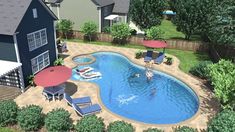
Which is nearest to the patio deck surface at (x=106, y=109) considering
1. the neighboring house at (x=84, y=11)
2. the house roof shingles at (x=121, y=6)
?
the neighboring house at (x=84, y=11)

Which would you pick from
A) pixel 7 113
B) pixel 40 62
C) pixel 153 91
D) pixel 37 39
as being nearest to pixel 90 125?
pixel 7 113

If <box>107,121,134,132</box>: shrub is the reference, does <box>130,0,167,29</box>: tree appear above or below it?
above

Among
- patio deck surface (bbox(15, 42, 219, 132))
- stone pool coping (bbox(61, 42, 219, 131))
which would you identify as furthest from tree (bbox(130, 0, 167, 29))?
patio deck surface (bbox(15, 42, 219, 132))

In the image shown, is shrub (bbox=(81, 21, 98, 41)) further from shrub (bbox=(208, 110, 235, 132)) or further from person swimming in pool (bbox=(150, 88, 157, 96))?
shrub (bbox=(208, 110, 235, 132))

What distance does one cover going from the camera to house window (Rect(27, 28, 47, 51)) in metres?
25.6

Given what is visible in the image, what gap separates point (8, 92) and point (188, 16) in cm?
2940

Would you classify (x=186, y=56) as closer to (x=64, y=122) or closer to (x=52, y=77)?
(x=52, y=77)

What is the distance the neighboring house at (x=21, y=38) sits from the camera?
75.9ft

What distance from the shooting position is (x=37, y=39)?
26.8m

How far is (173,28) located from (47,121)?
46.7 meters

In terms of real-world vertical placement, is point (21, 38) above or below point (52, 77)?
above

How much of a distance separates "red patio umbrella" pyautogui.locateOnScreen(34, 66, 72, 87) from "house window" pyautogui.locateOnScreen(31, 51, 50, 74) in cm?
430

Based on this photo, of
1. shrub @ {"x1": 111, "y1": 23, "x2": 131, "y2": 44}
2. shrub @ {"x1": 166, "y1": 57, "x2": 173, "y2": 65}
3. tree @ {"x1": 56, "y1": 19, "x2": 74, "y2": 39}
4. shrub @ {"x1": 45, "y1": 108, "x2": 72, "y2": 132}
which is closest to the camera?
shrub @ {"x1": 45, "y1": 108, "x2": 72, "y2": 132}

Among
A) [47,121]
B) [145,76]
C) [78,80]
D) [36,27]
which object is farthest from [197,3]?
[47,121]
